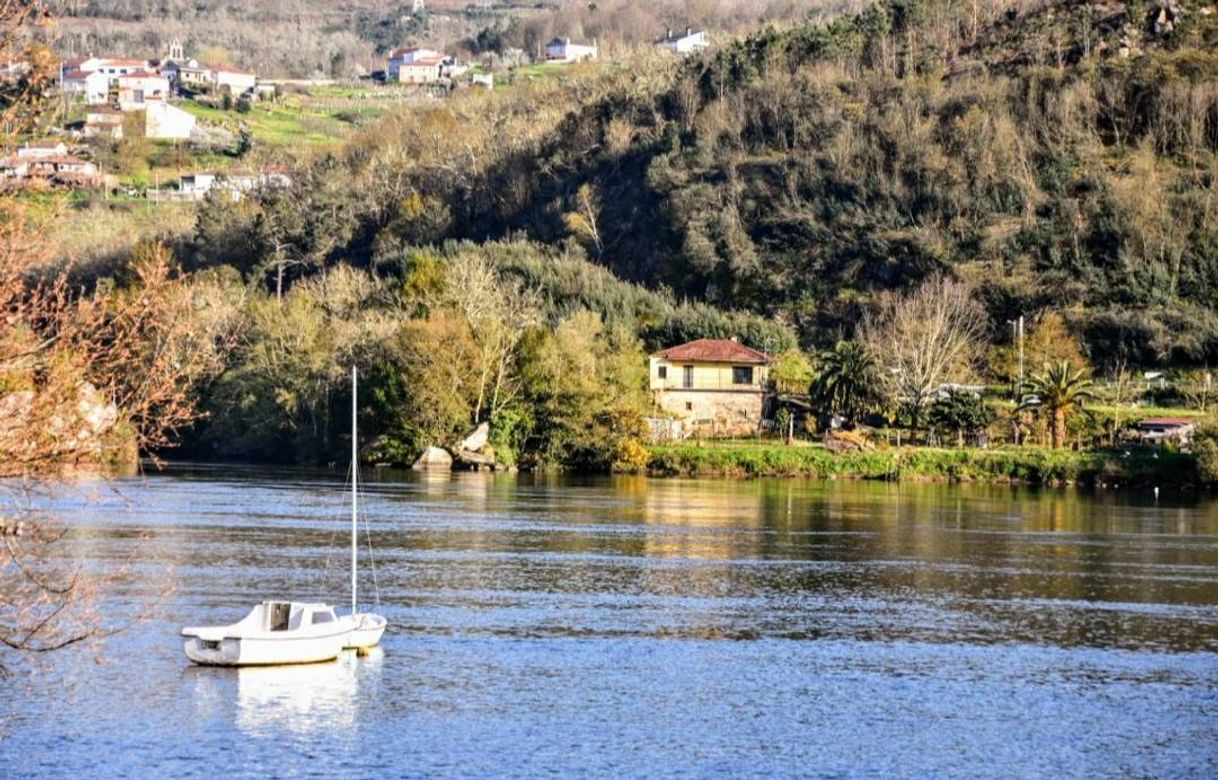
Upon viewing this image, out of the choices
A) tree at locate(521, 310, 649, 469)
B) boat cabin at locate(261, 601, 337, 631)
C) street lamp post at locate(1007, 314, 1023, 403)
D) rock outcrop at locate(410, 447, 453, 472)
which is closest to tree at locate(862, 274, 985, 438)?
street lamp post at locate(1007, 314, 1023, 403)

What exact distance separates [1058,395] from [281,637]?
6913 centimetres

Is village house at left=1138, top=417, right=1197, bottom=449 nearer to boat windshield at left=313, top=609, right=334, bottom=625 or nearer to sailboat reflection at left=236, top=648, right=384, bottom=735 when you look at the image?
boat windshield at left=313, top=609, right=334, bottom=625

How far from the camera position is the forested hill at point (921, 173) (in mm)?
129125

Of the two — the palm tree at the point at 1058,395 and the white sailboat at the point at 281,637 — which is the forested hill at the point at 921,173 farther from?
the white sailboat at the point at 281,637

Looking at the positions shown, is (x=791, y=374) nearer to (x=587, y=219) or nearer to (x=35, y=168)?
(x=587, y=219)

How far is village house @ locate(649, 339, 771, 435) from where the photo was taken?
372 feet

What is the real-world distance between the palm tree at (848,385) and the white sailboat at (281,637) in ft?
211

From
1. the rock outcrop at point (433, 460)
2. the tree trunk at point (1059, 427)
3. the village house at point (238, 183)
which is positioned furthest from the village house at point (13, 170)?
the village house at point (238, 183)

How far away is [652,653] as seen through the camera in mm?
43625

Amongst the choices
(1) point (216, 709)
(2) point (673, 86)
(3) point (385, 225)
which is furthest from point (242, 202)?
(1) point (216, 709)

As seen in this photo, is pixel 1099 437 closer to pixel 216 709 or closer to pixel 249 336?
pixel 249 336

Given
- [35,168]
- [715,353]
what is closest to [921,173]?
[715,353]

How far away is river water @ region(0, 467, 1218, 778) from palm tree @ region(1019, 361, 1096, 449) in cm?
2411

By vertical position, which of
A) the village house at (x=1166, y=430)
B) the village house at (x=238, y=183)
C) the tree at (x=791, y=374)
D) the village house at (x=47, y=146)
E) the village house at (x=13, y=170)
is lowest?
the village house at (x=1166, y=430)
